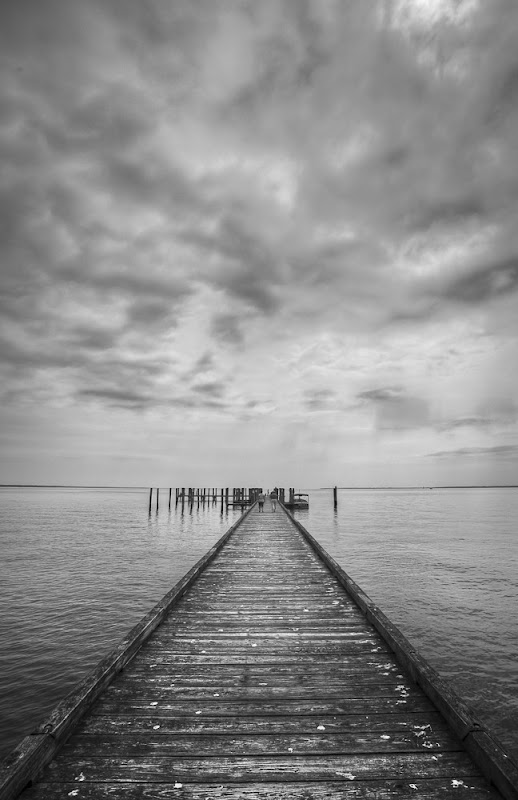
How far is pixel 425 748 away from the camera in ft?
10.5

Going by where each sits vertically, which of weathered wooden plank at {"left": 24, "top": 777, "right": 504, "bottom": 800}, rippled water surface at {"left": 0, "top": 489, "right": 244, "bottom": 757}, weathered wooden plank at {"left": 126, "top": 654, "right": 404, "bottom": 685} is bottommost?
rippled water surface at {"left": 0, "top": 489, "right": 244, "bottom": 757}

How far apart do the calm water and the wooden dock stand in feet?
11.6

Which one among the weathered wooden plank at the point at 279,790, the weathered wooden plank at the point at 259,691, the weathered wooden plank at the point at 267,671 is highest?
the weathered wooden plank at the point at 279,790

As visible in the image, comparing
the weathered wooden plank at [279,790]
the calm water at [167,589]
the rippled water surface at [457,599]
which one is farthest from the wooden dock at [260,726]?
the rippled water surface at [457,599]

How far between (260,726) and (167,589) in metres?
12.4

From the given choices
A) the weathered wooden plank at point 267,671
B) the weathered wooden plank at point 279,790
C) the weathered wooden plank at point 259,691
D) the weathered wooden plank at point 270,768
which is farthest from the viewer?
the weathered wooden plank at point 267,671

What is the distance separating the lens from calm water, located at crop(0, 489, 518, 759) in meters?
8.05

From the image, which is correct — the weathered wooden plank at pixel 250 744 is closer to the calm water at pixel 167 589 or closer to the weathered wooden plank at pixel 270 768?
the weathered wooden plank at pixel 270 768

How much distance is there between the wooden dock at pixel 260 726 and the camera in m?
2.83

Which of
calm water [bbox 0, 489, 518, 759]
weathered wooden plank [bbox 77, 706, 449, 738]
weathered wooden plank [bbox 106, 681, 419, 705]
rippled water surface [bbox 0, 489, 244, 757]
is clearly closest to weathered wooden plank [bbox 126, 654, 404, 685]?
weathered wooden plank [bbox 106, 681, 419, 705]

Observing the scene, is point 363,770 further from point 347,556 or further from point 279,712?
point 347,556

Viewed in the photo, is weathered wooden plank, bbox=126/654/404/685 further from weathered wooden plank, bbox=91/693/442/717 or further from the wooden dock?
weathered wooden plank, bbox=91/693/442/717

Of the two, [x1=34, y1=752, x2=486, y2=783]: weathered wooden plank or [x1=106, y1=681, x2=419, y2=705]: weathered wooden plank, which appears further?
[x1=106, y1=681, x2=419, y2=705]: weathered wooden plank

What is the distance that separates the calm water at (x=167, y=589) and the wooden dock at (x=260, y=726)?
353 cm
